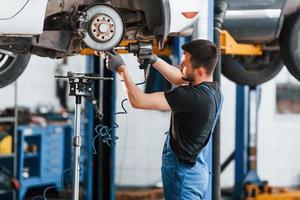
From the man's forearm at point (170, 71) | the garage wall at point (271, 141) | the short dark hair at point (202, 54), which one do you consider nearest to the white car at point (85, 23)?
the man's forearm at point (170, 71)

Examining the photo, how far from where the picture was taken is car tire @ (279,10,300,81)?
528 centimetres

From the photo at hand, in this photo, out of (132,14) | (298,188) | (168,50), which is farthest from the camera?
(298,188)

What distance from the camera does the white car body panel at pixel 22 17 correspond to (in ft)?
12.4

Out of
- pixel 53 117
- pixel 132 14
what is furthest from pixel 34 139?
pixel 132 14

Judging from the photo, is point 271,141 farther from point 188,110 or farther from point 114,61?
point 114,61

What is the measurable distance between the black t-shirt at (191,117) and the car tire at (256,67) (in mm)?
2316

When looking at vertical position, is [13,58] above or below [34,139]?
above

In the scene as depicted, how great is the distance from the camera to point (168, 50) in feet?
18.2

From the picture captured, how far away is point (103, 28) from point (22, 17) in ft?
1.54

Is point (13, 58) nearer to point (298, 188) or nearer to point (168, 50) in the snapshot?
point (168, 50)

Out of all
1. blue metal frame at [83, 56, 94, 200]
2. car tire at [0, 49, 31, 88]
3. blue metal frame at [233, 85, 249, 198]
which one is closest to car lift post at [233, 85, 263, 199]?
blue metal frame at [233, 85, 249, 198]

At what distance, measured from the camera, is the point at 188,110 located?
3969mm

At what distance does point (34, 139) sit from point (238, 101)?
102 inches

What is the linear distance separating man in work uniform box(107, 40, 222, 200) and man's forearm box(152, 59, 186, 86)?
9 cm
